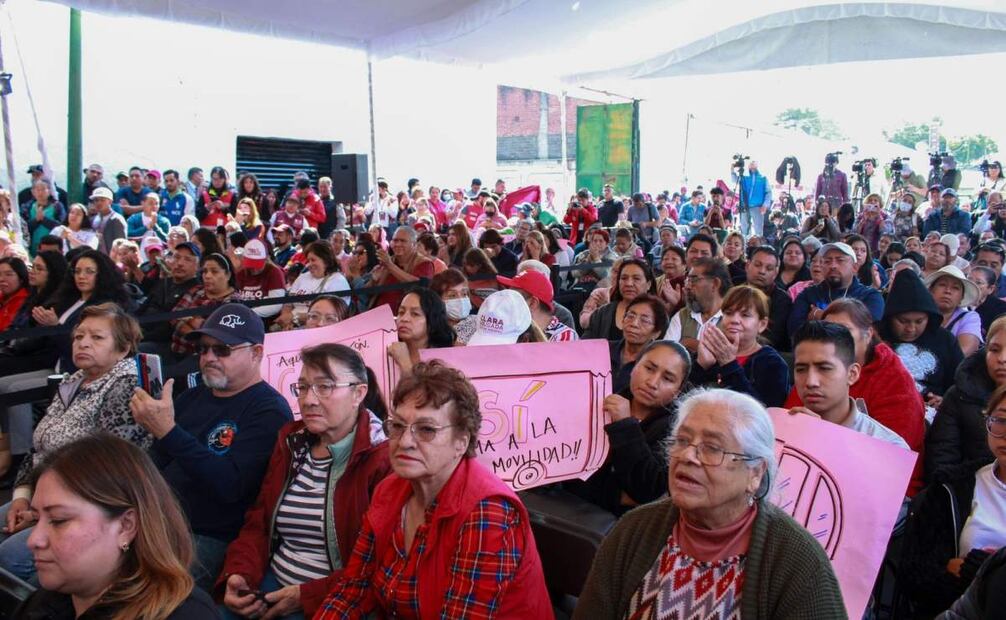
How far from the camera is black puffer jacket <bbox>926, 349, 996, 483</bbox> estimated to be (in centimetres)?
354

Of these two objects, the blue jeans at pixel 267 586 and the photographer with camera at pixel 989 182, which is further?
the photographer with camera at pixel 989 182

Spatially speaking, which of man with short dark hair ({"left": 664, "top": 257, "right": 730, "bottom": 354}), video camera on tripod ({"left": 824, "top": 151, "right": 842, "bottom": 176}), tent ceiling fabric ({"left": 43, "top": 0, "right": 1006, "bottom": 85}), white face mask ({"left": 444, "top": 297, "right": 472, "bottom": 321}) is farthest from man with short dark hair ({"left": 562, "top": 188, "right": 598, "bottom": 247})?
white face mask ({"left": 444, "top": 297, "right": 472, "bottom": 321})

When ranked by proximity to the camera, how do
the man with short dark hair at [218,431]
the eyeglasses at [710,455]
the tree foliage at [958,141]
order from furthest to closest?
1. the tree foliage at [958,141]
2. the man with short dark hair at [218,431]
3. the eyeglasses at [710,455]

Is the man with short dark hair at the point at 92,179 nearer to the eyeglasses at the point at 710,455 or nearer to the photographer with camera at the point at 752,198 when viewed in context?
the photographer with camera at the point at 752,198

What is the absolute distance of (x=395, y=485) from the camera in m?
2.77

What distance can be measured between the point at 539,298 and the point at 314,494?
278 centimetres

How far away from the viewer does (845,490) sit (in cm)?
272

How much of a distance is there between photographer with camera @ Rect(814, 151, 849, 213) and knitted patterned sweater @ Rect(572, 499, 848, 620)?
14710mm

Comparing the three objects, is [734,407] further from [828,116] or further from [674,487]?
[828,116]

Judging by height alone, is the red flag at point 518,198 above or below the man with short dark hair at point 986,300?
above

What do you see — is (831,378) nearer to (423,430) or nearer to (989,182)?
(423,430)

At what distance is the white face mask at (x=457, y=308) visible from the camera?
5.72 metres

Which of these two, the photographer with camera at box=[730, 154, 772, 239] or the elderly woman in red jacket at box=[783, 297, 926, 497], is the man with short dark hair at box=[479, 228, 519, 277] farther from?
the photographer with camera at box=[730, 154, 772, 239]

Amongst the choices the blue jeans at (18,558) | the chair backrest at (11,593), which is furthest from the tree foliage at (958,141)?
the chair backrest at (11,593)
